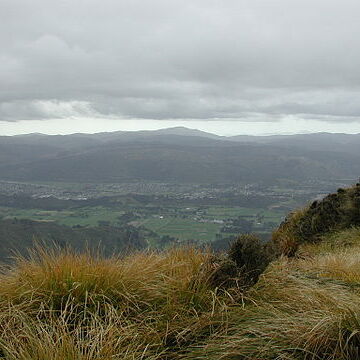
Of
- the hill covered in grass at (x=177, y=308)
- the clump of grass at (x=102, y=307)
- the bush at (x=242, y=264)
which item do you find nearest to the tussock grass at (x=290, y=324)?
the hill covered in grass at (x=177, y=308)

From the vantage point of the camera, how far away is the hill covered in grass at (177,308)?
3.32 metres

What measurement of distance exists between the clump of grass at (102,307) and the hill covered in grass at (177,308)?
11 mm

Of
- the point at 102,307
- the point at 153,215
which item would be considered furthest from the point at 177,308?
the point at 153,215

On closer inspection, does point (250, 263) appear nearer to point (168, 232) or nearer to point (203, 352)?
point (203, 352)

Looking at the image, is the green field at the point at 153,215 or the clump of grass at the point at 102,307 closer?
the clump of grass at the point at 102,307

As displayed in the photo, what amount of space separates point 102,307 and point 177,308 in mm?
729

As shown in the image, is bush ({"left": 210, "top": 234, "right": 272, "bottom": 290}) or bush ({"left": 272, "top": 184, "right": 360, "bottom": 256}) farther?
bush ({"left": 272, "top": 184, "right": 360, "bottom": 256})

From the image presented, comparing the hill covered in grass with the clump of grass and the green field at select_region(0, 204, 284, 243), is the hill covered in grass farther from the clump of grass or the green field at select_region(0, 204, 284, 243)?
the green field at select_region(0, 204, 284, 243)

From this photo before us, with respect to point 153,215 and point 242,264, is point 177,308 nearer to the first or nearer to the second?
point 242,264

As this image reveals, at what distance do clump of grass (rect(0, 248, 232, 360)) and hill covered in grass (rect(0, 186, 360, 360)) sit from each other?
0.04 feet

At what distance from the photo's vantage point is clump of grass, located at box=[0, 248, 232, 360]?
11.3 feet

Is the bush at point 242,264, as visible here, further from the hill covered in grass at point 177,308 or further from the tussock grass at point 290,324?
the tussock grass at point 290,324

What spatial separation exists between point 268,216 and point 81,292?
3314 inches

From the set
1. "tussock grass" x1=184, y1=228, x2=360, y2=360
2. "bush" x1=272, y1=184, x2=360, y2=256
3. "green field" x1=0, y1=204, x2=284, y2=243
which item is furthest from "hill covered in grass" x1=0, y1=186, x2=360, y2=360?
"green field" x1=0, y1=204, x2=284, y2=243
